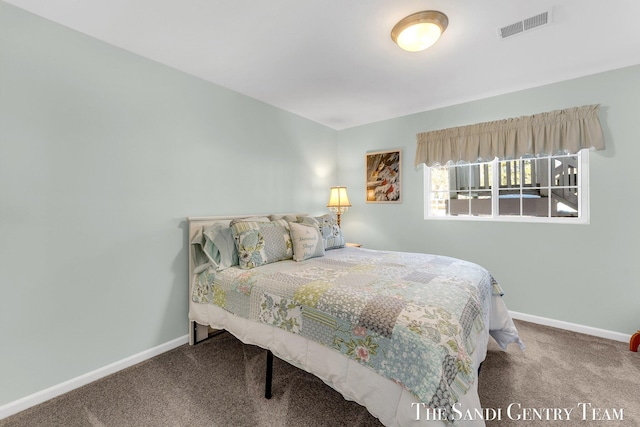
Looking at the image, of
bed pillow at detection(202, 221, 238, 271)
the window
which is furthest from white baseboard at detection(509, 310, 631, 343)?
bed pillow at detection(202, 221, 238, 271)

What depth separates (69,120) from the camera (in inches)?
70.1

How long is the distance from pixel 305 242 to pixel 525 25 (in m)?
2.25

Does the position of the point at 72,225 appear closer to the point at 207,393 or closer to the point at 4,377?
the point at 4,377

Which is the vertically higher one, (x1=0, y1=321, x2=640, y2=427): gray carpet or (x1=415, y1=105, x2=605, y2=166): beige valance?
(x1=415, y1=105, x2=605, y2=166): beige valance

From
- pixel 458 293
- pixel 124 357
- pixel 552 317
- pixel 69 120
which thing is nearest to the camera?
pixel 458 293

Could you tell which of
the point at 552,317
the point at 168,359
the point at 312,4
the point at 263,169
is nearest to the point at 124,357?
the point at 168,359

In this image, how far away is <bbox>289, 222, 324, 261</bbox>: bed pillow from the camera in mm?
2406

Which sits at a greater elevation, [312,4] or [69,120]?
[312,4]

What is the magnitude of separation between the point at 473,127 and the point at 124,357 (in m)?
3.94

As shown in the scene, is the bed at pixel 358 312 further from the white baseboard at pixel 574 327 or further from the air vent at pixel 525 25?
the air vent at pixel 525 25

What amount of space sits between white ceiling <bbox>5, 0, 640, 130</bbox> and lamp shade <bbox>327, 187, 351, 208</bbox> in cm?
132

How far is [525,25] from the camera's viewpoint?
180 cm

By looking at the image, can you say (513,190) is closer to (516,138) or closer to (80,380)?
(516,138)

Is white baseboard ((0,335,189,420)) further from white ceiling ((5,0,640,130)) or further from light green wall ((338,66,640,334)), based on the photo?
light green wall ((338,66,640,334))
